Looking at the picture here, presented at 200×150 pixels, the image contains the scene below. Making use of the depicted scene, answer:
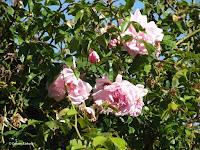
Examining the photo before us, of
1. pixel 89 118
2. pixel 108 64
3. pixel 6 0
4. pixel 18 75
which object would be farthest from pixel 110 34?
pixel 6 0

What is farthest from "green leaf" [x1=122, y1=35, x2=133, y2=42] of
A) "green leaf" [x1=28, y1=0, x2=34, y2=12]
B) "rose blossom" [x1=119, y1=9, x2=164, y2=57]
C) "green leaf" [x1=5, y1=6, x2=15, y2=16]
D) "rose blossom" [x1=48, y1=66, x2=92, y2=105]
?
"green leaf" [x1=5, y1=6, x2=15, y2=16]

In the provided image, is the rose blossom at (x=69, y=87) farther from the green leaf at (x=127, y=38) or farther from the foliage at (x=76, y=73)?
the green leaf at (x=127, y=38)

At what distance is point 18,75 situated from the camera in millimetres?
1515

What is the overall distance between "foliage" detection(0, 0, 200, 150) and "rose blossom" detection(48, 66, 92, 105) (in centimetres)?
4

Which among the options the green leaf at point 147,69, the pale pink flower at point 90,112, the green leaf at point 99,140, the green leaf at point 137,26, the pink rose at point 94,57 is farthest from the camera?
the green leaf at point 147,69

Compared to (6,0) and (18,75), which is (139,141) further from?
(6,0)

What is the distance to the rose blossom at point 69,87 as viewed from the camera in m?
1.26

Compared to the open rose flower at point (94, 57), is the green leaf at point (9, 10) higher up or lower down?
higher up

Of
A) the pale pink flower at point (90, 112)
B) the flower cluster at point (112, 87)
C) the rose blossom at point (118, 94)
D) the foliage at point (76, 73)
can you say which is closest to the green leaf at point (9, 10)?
the foliage at point (76, 73)

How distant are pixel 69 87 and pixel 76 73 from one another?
0.11 meters

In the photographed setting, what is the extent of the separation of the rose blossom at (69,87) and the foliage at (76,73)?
41 millimetres

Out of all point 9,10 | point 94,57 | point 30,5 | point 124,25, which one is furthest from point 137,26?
point 9,10

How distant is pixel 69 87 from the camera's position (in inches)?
50.7

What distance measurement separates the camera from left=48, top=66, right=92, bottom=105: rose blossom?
1.26m
